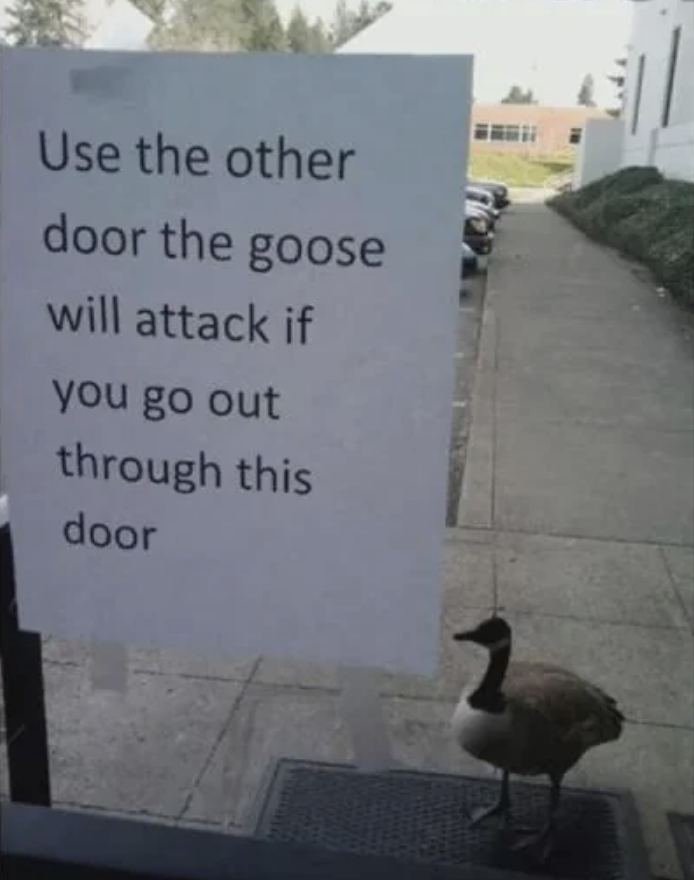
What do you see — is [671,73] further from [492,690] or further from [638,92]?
[492,690]

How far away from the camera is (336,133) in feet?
3.50

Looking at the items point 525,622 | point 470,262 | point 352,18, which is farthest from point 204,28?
point 525,622

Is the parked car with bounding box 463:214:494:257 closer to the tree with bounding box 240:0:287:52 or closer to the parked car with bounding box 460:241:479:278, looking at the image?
the parked car with bounding box 460:241:479:278

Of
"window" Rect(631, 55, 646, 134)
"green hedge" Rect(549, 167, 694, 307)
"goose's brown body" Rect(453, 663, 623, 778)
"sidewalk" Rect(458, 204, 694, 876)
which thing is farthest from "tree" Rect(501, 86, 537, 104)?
"goose's brown body" Rect(453, 663, 623, 778)

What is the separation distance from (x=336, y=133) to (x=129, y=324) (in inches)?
13.7

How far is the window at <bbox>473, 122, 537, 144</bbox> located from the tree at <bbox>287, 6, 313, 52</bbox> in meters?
0.24

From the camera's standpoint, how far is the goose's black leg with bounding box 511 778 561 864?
236 centimetres

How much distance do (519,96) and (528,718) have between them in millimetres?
1483

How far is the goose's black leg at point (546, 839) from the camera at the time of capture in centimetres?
236

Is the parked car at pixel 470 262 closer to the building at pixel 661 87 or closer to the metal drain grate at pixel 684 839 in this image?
the building at pixel 661 87

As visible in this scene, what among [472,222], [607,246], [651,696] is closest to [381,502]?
Result: [472,222]

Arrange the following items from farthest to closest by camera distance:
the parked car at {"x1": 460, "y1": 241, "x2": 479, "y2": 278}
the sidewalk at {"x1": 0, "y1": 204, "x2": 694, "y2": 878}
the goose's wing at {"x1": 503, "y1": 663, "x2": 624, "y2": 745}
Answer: the sidewalk at {"x1": 0, "y1": 204, "x2": 694, "y2": 878} → the goose's wing at {"x1": 503, "y1": 663, "x2": 624, "y2": 745} → the parked car at {"x1": 460, "y1": 241, "x2": 479, "y2": 278}

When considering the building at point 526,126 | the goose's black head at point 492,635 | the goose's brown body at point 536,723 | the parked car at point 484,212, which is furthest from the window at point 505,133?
the goose's brown body at point 536,723

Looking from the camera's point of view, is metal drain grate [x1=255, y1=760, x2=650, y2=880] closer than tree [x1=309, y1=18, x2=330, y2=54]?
No
